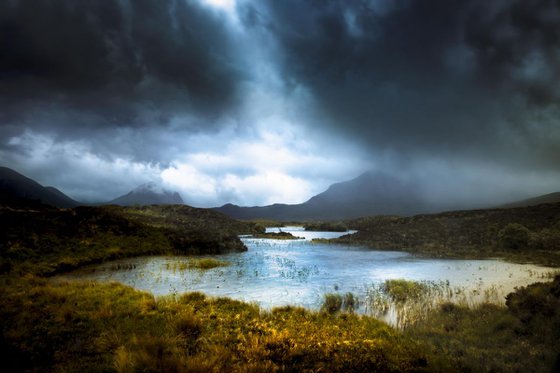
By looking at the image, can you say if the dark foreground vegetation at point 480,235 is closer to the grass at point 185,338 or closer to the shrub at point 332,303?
the shrub at point 332,303

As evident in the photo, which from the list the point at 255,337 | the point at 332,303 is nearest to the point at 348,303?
the point at 332,303

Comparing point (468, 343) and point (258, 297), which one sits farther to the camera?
point (258, 297)

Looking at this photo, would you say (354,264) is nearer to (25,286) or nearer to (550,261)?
(550,261)

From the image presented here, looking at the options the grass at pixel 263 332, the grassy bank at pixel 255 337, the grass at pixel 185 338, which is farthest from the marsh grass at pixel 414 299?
the grass at pixel 185 338

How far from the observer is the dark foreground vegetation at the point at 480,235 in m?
43.6

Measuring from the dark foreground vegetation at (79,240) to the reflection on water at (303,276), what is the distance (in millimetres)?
3290

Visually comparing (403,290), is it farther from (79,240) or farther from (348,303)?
(79,240)

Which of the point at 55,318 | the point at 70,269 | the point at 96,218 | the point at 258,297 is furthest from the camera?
the point at 96,218

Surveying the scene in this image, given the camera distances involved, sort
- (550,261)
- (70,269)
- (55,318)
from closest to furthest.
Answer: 1. (55,318)
2. (70,269)
3. (550,261)

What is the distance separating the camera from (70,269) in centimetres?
2870

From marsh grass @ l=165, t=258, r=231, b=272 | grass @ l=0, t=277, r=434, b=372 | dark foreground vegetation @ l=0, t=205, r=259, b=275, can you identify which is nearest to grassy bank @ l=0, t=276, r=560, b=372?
grass @ l=0, t=277, r=434, b=372

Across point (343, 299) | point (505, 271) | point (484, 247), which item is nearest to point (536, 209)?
point (484, 247)

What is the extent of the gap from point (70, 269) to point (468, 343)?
3239 cm

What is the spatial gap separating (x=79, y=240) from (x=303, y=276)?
28302 millimetres
